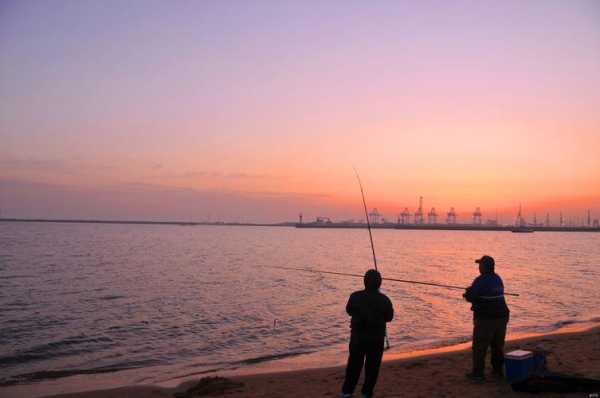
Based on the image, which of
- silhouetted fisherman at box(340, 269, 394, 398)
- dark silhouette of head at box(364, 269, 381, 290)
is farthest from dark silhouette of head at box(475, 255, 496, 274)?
dark silhouette of head at box(364, 269, 381, 290)

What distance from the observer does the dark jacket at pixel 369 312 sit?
559 centimetres

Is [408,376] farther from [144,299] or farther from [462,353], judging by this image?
[144,299]

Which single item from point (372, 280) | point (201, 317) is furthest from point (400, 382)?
point (201, 317)

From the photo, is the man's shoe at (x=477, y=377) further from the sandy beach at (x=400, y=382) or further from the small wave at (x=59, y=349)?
the small wave at (x=59, y=349)

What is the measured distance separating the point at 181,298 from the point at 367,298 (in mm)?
15536

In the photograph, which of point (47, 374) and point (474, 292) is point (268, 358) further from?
point (474, 292)

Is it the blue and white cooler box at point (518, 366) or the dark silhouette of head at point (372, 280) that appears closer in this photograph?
the dark silhouette of head at point (372, 280)

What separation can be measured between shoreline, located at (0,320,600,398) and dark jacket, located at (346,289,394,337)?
1.65m

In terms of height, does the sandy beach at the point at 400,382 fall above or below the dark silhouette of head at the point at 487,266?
below

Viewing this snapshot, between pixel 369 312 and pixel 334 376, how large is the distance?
3.48 meters

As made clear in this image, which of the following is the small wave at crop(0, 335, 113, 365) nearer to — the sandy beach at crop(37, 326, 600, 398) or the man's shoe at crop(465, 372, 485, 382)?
the sandy beach at crop(37, 326, 600, 398)

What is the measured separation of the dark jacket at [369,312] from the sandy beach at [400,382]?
1603mm

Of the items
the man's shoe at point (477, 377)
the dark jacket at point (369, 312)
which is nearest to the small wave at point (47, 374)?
the dark jacket at point (369, 312)

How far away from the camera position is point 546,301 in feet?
65.4
